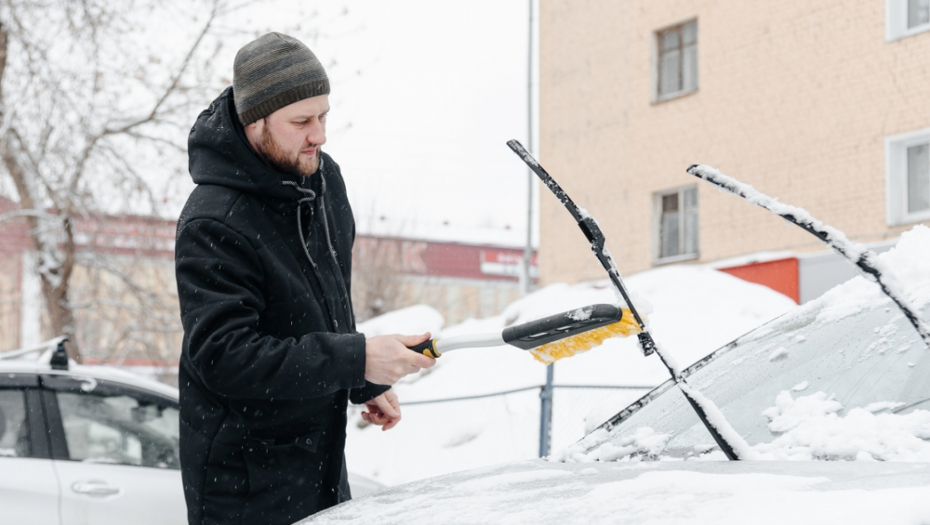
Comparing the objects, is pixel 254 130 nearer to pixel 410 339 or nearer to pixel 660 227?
pixel 410 339

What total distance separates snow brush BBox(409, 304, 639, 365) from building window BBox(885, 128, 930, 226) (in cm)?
1213

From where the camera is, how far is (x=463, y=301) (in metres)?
54.8

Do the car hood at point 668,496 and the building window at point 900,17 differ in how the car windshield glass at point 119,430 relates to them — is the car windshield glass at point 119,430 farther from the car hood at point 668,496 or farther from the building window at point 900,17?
the building window at point 900,17

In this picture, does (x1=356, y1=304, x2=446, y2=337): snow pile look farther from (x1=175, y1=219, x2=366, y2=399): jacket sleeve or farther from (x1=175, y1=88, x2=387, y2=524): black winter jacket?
(x1=175, y1=219, x2=366, y2=399): jacket sleeve

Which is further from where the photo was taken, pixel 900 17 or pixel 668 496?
pixel 900 17

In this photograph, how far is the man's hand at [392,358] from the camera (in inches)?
84.0

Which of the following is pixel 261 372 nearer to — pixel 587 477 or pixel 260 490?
pixel 260 490

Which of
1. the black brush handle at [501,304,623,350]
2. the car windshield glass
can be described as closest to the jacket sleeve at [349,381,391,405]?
the black brush handle at [501,304,623,350]

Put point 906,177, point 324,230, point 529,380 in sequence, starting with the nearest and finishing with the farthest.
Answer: point 324,230 < point 529,380 < point 906,177

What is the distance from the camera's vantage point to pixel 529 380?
36.7ft

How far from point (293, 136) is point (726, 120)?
13748mm

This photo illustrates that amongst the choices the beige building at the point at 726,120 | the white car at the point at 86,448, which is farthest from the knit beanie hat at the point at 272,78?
the beige building at the point at 726,120

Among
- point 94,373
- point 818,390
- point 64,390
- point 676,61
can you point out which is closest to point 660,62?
point 676,61

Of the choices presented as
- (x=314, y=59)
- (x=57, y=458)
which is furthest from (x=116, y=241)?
(x=314, y=59)
